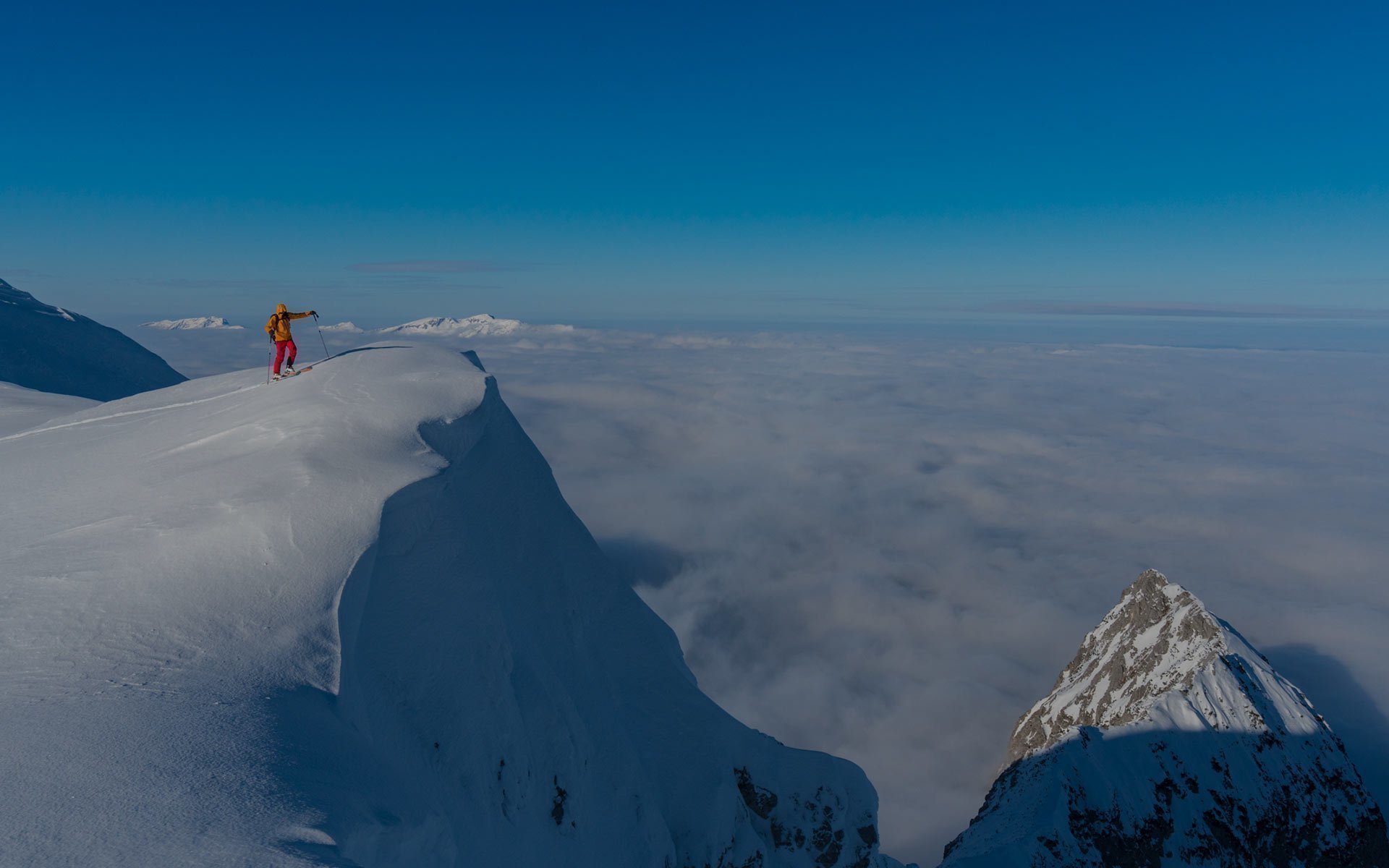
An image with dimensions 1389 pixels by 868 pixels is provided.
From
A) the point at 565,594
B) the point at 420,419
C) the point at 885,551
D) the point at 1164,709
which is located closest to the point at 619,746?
the point at 565,594

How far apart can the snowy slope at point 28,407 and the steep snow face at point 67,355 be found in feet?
239

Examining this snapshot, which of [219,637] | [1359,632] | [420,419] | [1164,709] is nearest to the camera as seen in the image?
[219,637]

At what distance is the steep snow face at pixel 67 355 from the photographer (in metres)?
88.1

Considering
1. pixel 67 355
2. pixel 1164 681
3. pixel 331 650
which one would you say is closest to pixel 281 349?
pixel 331 650

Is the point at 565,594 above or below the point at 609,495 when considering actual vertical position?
above

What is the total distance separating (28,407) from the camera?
2622 centimetres

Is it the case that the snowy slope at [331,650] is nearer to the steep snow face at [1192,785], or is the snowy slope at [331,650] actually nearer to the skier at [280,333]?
the skier at [280,333]

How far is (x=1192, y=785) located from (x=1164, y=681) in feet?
53.4

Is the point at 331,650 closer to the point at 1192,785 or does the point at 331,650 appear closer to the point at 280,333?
the point at 280,333

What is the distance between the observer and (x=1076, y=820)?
135ft

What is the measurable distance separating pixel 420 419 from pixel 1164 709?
62.4m

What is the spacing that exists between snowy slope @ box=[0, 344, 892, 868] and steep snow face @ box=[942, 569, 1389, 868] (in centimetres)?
2742

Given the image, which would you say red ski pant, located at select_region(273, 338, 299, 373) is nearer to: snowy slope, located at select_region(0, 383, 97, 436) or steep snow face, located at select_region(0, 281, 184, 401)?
snowy slope, located at select_region(0, 383, 97, 436)

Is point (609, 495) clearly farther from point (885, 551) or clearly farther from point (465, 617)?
point (465, 617)
